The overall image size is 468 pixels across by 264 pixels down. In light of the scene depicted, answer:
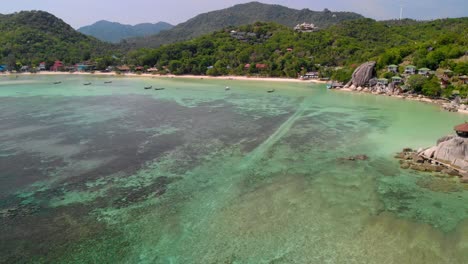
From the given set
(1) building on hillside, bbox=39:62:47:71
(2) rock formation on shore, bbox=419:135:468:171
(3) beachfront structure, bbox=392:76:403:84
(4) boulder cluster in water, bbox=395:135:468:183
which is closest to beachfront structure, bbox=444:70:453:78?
(3) beachfront structure, bbox=392:76:403:84

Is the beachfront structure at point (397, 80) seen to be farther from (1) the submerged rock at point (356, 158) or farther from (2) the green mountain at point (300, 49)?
(1) the submerged rock at point (356, 158)

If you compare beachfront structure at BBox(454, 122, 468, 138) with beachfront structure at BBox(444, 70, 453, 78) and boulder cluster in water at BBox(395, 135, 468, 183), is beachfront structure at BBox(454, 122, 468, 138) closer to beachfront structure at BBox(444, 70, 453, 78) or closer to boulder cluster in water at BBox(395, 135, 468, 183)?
boulder cluster in water at BBox(395, 135, 468, 183)

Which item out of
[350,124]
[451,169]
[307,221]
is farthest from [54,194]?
[350,124]

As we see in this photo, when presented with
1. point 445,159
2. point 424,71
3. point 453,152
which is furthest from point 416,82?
point 445,159

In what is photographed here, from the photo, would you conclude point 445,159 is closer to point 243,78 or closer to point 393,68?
point 393,68

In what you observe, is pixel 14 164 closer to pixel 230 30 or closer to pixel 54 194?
pixel 54 194
